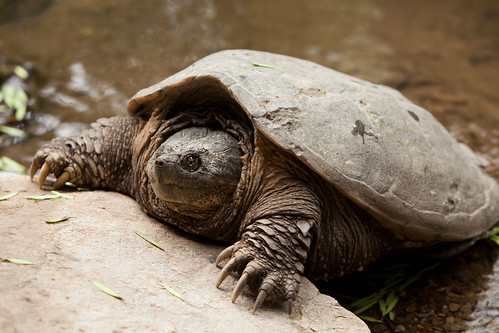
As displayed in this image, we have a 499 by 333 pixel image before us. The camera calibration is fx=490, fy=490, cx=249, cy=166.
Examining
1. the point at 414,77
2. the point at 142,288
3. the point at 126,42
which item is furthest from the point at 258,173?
the point at 414,77

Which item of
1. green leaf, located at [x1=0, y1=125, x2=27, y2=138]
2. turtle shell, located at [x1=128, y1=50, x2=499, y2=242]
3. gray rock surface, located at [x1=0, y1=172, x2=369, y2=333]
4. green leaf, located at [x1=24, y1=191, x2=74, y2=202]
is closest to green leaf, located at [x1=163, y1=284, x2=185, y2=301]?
gray rock surface, located at [x1=0, y1=172, x2=369, y2=333]

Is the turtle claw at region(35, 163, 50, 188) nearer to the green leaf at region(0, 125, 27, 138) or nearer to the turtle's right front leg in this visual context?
the turtle's right front leg

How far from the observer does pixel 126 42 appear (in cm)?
641

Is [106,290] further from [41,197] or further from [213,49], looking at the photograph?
[213,49]

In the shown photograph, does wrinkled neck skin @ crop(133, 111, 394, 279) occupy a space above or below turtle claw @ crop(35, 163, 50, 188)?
above

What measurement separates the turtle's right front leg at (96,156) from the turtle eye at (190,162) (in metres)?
0.92

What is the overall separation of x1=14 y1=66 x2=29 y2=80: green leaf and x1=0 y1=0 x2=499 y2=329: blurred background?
11mm

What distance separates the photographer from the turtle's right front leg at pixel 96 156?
11.3 ft

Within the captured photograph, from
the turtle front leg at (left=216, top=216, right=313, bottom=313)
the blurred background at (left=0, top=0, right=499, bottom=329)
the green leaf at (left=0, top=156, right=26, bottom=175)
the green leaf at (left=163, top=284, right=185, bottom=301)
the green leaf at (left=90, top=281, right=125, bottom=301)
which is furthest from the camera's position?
the blurred background at (left=0, top=0, right=499, bottom=329)

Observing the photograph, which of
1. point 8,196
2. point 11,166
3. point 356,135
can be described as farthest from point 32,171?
point 356,135

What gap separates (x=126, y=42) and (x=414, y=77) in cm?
394

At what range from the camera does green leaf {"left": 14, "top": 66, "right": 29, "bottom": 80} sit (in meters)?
5.45

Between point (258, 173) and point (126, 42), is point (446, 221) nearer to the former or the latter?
point (258, 173)

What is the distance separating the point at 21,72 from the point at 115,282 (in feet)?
13.1
